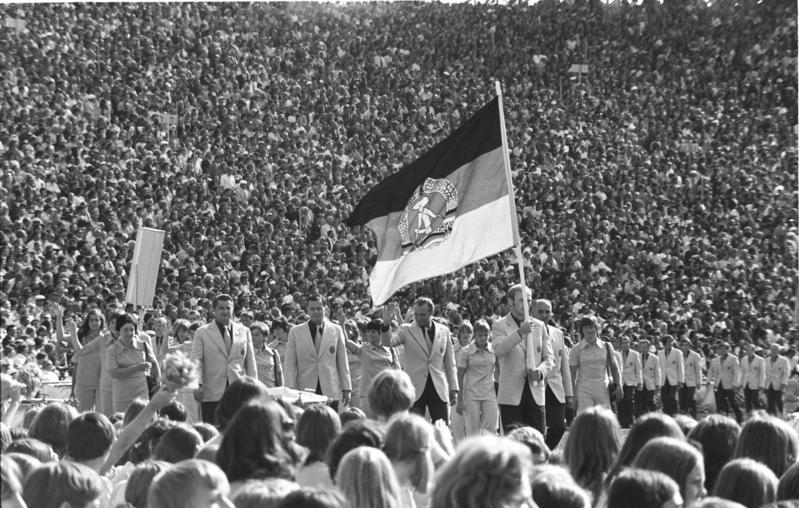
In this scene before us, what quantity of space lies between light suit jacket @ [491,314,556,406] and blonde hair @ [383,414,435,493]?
677 centimetres

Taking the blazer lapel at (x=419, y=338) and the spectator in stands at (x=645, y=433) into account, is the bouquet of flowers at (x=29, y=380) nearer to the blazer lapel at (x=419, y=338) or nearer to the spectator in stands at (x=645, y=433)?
the blazer lapel at (x=419, y=338)

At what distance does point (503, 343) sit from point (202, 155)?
73.7ft

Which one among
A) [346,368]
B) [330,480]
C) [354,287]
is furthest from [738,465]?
[354,287]

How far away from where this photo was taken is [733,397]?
82.6ft

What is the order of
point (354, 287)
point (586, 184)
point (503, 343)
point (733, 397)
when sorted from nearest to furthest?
point (503, 343) → point (733, 397) → point (354, 287) → point (586, 184)

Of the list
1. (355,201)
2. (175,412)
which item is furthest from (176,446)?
(355,201)

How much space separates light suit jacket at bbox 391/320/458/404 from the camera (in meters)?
13.2

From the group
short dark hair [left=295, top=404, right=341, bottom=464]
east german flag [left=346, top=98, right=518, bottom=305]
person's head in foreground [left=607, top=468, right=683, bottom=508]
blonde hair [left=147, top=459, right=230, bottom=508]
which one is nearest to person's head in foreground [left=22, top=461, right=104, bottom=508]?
blonde hair [left=147, top=459, right=230, bottom=508]

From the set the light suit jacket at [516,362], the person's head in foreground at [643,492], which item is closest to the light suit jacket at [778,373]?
the light suit jacket at [516,362]

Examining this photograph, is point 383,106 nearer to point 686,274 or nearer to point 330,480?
point 686,274

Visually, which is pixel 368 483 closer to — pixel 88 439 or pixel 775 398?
pixel 88 439

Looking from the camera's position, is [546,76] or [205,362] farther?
[546,76]

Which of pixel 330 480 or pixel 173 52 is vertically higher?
pixel 173 52

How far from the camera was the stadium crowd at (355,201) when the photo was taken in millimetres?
5887
